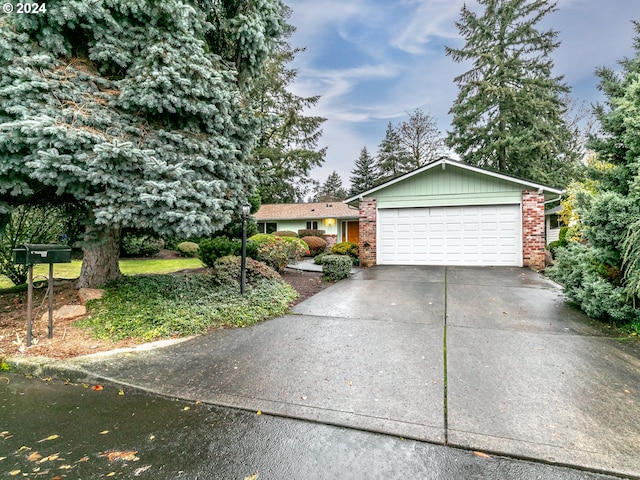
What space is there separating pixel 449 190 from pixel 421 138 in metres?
18.3

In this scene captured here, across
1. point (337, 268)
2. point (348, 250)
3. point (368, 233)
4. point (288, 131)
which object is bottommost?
point (337, 268)

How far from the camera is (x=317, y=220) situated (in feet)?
68.0

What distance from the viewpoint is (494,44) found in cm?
1917

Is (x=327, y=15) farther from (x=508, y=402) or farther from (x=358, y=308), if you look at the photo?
(x=508, y=402)

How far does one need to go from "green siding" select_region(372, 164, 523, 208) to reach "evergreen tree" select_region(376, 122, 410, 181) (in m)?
19.1

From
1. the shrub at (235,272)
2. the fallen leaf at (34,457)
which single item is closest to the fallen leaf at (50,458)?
the fallen leaf at (34,457)

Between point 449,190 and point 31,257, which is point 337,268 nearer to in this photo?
point 449,190

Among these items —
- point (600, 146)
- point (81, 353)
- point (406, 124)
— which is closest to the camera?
point (81, 353)

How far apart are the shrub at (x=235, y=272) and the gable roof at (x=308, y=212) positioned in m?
12.9

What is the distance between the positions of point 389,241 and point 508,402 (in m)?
8.52

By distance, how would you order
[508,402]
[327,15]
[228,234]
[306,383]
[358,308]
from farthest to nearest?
[327,15] → [228,234] → [358,308] → [306,383] → [508,402]

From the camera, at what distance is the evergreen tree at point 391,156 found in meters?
28.9

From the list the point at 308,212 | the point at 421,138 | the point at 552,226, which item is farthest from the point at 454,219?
the point at 421,138

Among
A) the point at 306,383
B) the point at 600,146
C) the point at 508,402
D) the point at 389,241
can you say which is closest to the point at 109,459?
the point at 306,383
